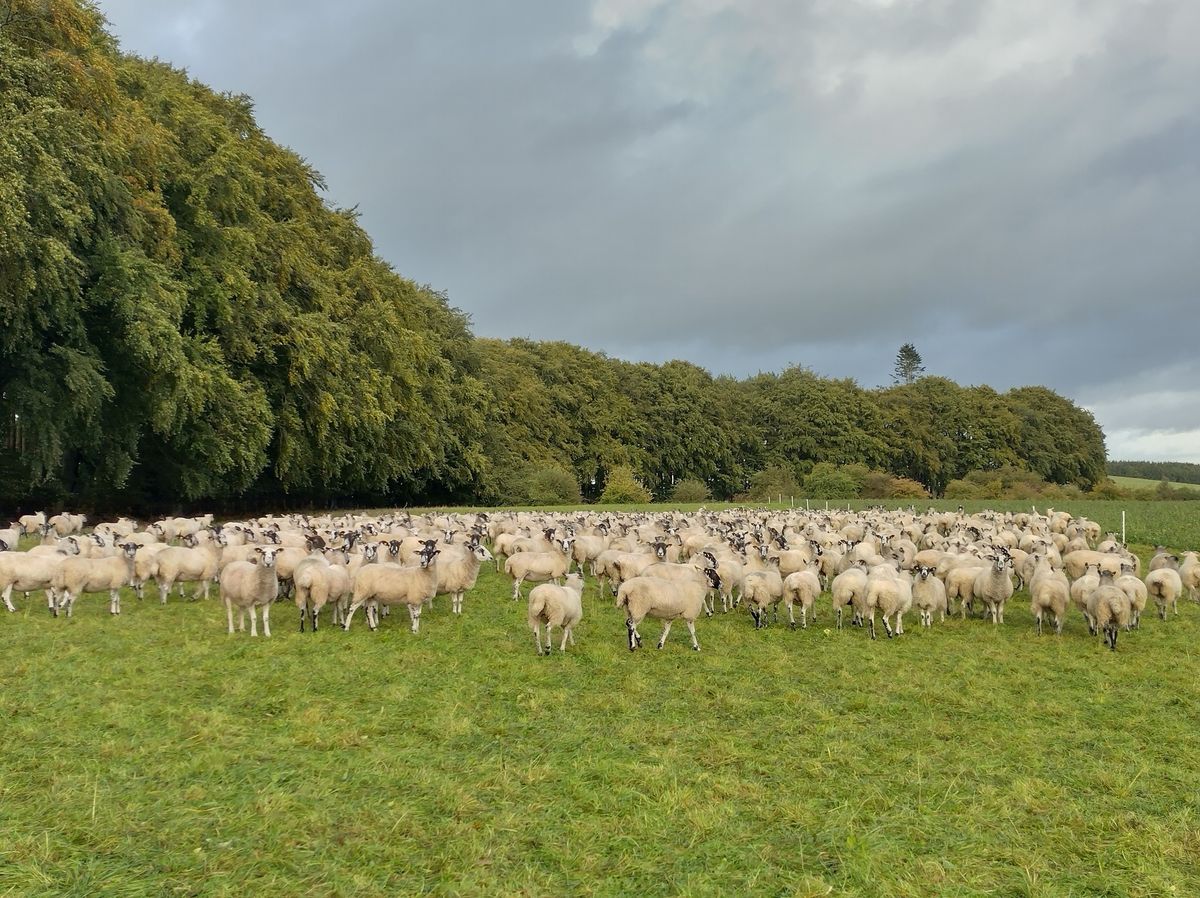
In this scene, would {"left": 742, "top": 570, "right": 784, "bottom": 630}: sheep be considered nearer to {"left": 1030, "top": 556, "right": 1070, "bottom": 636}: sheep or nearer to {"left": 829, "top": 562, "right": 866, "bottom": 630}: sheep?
{"left": 829, "top": 562, "right": 866, "bottom": 630}: sheep

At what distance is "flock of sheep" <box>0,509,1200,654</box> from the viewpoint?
41.0ft

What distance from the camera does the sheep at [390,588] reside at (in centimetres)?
1288

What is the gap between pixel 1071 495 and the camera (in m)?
76.4

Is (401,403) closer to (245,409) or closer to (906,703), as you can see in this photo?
(245,409)

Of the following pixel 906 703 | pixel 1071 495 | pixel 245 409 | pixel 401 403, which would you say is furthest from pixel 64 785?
pixel 1071 495

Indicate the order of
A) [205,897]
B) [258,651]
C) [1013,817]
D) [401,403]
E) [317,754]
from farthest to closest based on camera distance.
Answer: [401,403] < [258,651] < [317,754] < [1013,817] < [205,897]

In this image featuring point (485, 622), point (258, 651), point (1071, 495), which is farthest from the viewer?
point (1071, 495)

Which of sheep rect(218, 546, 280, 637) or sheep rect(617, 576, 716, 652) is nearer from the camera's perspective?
sheep rect(617, 576, 716, 652)

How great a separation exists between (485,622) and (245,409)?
2130cm

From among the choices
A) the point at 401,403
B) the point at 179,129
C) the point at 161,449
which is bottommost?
the point at 161,449

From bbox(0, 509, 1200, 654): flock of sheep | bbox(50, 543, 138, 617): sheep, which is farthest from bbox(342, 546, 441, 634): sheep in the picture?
bbox(50, 543, 138, 617): sheep

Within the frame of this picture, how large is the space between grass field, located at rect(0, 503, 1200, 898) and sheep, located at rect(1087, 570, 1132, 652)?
729 mm

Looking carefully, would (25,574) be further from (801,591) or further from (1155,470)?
(1155,470)

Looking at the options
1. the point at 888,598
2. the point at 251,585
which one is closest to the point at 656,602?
the point at 888,598
